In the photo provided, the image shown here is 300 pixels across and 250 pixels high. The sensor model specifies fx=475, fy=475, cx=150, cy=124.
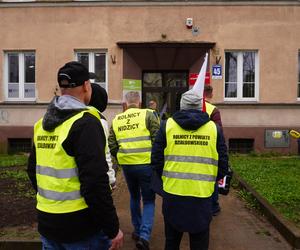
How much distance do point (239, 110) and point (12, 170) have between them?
7538 millimetres

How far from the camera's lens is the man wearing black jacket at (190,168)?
4.20m

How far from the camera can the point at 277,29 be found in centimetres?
1535

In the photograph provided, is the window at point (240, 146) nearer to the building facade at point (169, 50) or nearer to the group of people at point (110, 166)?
the building facade at point (169, 50)

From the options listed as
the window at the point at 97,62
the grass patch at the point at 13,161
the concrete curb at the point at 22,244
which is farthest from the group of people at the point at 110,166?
the window at the point at 97,62

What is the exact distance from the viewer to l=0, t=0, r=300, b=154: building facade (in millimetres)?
15344

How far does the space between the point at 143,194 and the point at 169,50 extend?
10.3 metres

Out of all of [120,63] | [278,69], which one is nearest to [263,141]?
[278,69]

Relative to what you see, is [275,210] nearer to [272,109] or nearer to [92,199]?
[92,199]

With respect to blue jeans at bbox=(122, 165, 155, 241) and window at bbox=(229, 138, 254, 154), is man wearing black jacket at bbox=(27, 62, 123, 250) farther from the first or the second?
window at bbox=(229, 138, 254, 154)

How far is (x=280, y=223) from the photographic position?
21.4 feet

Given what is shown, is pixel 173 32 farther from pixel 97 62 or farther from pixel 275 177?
pixel 275 177

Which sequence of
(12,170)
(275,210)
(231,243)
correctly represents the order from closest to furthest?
(231,243), (275,210), (12,170)

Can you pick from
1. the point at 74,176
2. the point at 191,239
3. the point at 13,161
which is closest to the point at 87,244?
the point at 74,176

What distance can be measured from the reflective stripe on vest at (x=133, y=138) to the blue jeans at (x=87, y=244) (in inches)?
103
